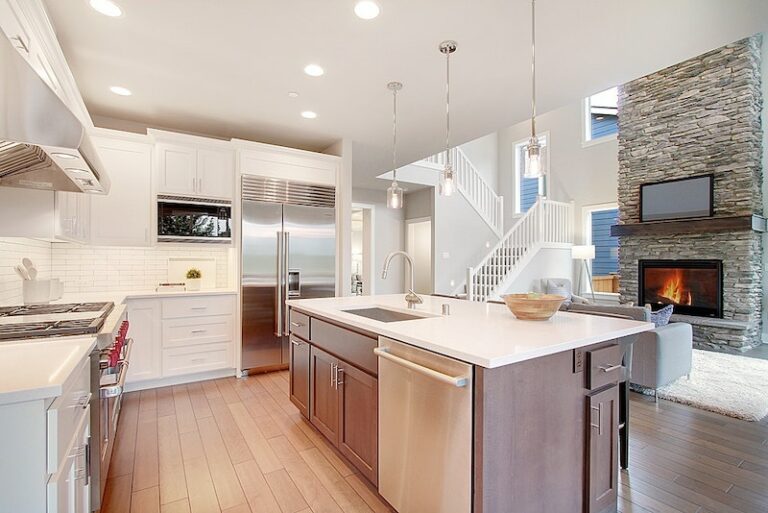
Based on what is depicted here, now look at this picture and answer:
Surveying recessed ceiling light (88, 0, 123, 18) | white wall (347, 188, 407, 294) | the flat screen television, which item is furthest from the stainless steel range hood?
the flat screen television

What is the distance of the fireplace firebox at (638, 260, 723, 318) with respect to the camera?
534cm

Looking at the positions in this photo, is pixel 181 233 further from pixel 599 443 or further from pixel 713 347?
pixel 713 347

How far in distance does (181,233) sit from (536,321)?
11.2ft

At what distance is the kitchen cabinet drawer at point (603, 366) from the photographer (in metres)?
1.61

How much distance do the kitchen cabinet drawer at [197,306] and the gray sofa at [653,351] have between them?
130 inches

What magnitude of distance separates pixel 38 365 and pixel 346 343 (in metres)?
1.29

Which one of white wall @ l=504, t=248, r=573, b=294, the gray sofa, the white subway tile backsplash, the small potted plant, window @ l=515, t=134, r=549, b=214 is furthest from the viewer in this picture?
window @ l=515, t=134, r=549, b=214

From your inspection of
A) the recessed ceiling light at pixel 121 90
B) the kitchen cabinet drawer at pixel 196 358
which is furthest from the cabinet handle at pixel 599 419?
the recessed ceiling light at pixel 121 90

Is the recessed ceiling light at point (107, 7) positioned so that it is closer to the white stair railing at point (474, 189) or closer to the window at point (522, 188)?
the white stair railing at point (474, 189)

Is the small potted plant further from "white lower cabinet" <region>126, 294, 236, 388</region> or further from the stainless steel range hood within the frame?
the stainless steel range hood

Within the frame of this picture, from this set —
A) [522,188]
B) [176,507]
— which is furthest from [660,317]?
[522,188]

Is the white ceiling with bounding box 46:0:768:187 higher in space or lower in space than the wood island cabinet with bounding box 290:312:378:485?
higher

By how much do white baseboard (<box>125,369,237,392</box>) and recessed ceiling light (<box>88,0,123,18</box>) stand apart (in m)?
2.98

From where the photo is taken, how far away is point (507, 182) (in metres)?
9.41
